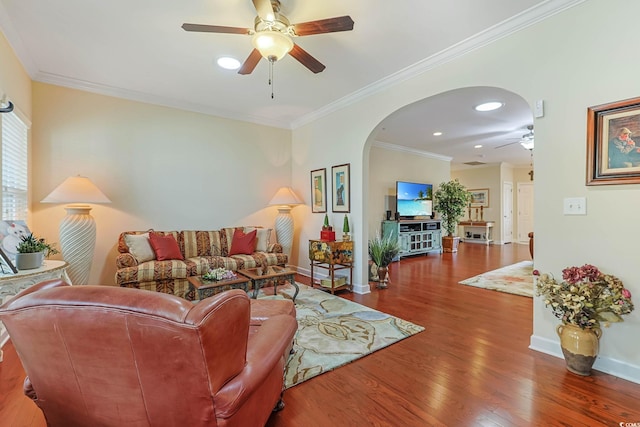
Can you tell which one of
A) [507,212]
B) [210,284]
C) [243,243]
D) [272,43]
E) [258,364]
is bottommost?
[210,284]

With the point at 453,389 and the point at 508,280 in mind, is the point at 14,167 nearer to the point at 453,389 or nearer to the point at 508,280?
the point at 453,389

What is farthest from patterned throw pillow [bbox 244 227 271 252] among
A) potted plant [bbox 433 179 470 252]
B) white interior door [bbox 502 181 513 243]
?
white interior door [bbox 502 181 513 243]

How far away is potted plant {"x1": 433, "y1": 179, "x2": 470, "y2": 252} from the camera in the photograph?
7.17m

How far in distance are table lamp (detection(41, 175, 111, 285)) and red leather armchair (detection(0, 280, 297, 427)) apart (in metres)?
2.74

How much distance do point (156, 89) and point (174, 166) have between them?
1049 mm

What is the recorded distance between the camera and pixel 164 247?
144 inches

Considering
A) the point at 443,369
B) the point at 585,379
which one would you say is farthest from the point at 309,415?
the point at 585,379

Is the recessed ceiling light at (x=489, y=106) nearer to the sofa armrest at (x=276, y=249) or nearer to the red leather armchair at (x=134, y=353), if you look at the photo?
the sofa armrest at (x=276, y=249)

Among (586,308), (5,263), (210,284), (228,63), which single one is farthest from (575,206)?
(5,263)

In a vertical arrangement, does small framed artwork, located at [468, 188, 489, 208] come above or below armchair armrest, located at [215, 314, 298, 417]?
above

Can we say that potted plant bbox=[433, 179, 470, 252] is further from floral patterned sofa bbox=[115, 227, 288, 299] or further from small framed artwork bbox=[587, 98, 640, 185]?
small framed artwork bbox=[587, 98, 640, 185]

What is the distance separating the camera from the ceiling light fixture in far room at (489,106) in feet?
13.1

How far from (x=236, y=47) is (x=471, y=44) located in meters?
2.22

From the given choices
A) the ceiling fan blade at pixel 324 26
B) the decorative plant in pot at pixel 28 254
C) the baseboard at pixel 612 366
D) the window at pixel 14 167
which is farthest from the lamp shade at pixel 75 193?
the baseboard at pixel 612 366
